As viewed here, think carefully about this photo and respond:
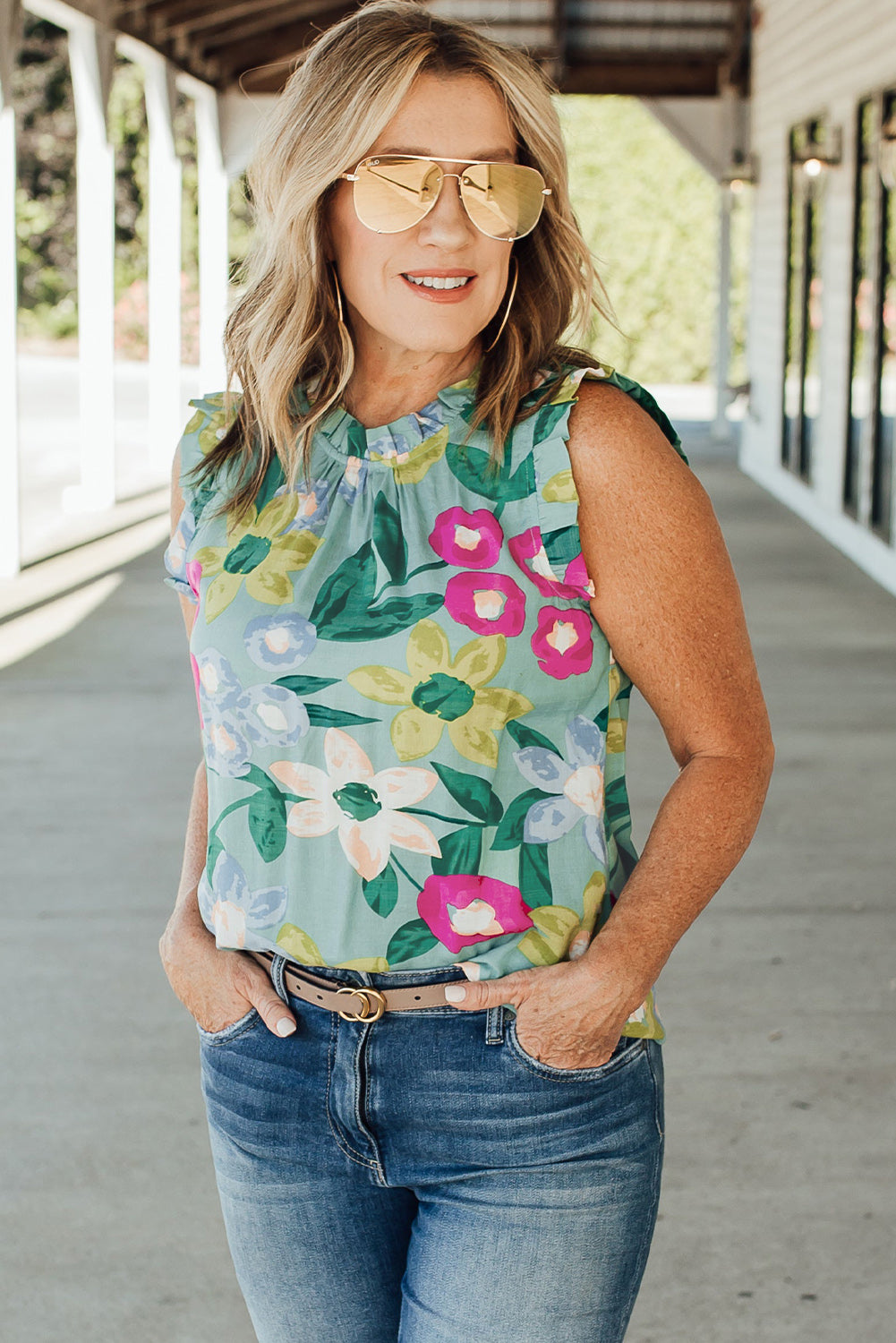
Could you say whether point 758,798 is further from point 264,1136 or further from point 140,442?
point 140,442

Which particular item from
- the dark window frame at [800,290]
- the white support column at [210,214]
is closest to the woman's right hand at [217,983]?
the dark window frame at [800,290]

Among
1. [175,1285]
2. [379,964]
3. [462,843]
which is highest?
[462,843]

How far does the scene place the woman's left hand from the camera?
143 centimetres

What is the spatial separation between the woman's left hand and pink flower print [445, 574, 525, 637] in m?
0.31

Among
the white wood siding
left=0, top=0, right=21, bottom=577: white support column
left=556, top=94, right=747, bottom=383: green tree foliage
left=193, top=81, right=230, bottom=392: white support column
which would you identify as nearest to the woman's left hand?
left=0, top=0, right=21, bottom=577: white support column

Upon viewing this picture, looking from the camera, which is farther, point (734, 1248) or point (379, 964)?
point (734, 1248)

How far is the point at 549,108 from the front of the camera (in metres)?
1.59

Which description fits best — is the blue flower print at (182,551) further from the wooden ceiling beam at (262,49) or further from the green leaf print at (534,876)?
the wooden ceiling beam at (262,49)

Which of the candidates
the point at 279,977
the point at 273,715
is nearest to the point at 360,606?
A: the point at 273,715

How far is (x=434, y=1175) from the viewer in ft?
4.75

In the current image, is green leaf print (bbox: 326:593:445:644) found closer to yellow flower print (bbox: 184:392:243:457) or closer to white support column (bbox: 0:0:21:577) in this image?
yellow flower print (bbox: 184:392:243:457)

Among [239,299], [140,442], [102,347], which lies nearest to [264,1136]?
[239,299]

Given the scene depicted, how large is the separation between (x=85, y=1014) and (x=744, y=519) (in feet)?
30.2

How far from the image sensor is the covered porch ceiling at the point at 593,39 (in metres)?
16.2
